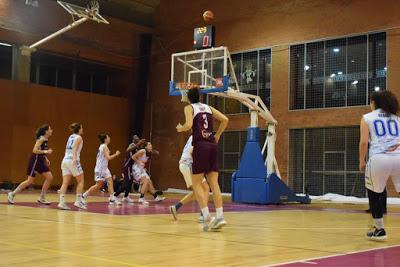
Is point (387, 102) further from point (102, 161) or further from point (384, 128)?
point (102, 161)

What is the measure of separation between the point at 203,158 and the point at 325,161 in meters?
15.7

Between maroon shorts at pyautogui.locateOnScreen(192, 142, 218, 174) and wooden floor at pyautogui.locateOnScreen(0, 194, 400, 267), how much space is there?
2.97ft

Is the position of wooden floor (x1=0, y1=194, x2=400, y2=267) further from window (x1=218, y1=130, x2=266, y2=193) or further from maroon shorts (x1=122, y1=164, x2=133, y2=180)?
window (x1=218, y1=130, x2=266, y2=193)

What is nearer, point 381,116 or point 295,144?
point 381,116

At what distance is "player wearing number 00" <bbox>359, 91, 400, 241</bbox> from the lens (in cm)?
700

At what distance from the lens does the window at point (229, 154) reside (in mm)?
25812

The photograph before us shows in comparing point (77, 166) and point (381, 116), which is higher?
point (381, 116)

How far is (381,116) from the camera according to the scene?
7188mm

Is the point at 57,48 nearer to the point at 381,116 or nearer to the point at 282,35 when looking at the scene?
the point at 282,35

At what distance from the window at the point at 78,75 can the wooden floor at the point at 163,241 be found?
18.9 meters

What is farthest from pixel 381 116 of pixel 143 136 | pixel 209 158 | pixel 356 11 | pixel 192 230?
pixel 143 136

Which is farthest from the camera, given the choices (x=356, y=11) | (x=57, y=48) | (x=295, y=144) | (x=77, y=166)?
(x=57, y=48)

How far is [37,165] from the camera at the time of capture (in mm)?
13438

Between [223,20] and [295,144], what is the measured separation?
7.36m
